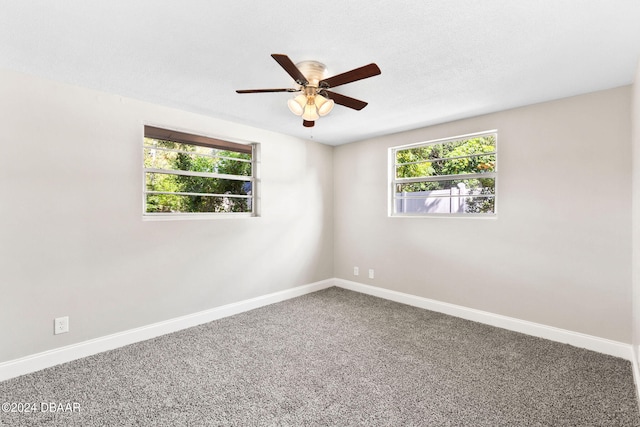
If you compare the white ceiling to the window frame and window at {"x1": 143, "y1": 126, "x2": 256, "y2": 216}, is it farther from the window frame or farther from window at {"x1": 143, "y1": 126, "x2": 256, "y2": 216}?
window at {"x1": 143, "y1": 126, "x2": 256, "y2": 216}

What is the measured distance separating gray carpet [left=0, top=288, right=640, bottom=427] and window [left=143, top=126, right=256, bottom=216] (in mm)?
1324

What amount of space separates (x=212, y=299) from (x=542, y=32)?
3.58 metres

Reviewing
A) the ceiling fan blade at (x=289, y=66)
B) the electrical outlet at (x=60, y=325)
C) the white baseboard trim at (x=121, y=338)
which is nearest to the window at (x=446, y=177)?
the white baseboard trim at (x=121, y=338)

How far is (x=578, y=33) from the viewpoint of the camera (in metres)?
1.75

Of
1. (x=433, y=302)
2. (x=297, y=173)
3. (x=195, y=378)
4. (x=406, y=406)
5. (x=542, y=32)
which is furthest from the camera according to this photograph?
(x=297, y=173)

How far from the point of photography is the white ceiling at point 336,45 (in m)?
1.55

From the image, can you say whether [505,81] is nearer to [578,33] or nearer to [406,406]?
[578,33]

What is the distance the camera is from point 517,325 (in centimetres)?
304

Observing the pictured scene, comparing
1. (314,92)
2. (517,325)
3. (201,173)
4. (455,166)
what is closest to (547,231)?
(517,325)

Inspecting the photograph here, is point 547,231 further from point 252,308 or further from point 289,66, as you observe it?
point 252,308

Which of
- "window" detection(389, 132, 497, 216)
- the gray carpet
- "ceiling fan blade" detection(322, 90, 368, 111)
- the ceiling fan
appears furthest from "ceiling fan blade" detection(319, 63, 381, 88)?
"window" detection(389, 132, 497, 216)

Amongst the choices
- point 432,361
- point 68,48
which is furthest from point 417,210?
point 68,48

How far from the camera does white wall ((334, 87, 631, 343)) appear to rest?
100.0 inches

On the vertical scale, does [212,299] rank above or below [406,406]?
above
